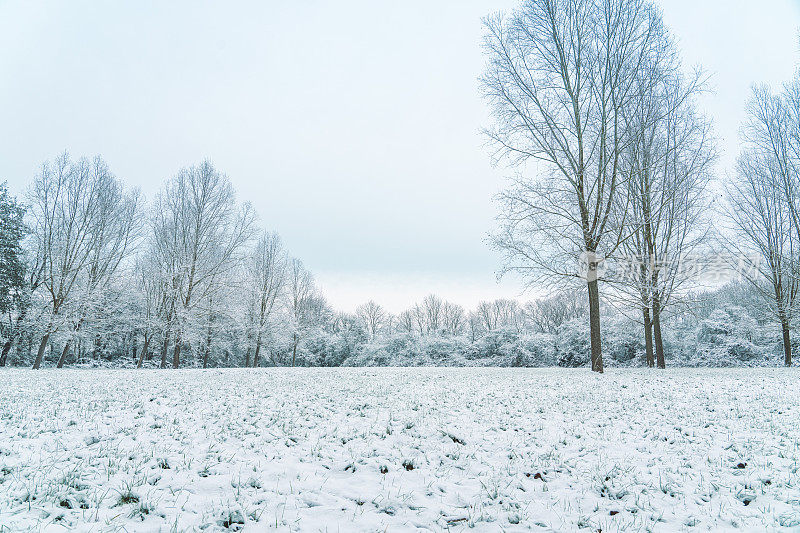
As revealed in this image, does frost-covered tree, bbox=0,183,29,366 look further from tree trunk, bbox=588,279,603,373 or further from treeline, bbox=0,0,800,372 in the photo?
tree trunk, bbox=588,279,603,373

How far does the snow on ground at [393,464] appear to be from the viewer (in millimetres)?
3338

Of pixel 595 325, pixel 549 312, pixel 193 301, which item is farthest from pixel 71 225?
pixel 549 312

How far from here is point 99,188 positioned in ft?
67.5

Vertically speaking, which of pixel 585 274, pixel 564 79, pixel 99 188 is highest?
pixel 564 79

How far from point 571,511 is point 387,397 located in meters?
5.03

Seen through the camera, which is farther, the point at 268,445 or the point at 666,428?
the point at 666,428

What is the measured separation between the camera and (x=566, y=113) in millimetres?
14555

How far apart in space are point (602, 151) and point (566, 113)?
8.14 ft

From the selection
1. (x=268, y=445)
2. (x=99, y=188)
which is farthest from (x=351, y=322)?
(x=268, y=445)

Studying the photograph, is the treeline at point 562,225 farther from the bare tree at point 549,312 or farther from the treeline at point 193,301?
the bare tree at point 549,312

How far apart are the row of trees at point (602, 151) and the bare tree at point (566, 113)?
0.04 m

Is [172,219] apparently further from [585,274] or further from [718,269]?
[718,269]

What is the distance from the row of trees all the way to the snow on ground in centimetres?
732

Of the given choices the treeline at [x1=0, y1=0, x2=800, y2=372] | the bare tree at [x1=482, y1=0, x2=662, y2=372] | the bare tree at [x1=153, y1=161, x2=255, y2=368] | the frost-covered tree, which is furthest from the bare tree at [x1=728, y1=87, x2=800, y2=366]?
the frost-covered tree
